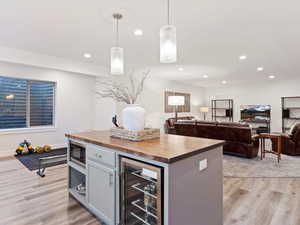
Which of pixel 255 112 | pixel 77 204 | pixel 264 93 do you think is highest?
pixel 264 93

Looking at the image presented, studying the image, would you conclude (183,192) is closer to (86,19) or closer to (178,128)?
(86,19)

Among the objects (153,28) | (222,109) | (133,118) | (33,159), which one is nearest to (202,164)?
(133,118)

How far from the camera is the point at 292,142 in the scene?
4543 mm

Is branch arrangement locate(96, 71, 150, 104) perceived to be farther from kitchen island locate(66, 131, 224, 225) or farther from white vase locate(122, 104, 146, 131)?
kitchen island locate(66, 131, 224, 225)

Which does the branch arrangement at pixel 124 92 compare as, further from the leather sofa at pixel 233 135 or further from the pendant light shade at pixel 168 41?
the leather sofa at pixel 233 135

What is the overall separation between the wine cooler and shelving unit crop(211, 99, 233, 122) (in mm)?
8549

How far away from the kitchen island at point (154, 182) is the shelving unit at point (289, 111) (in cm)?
783

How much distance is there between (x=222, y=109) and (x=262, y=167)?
6.32m

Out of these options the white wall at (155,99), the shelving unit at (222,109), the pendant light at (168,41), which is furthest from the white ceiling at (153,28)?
the shelving unit at (222,109)

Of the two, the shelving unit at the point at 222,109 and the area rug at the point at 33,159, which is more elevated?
the shelving unit at the point at 222,109

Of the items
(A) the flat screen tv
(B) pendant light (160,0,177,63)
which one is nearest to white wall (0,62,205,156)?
(B) pendant light (160,0,177,63)

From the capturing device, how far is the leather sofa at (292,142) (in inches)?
176

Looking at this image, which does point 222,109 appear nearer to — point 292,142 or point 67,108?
point 292,142

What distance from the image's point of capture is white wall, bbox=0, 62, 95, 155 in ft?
15.4
